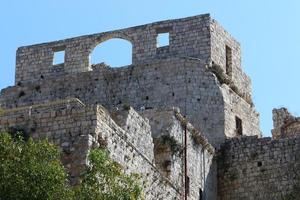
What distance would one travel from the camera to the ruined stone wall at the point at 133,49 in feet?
116

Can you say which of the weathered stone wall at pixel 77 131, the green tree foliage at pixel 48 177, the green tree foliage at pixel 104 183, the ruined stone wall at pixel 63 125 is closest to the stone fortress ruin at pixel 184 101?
the weathered stone wall at pixel 77 131

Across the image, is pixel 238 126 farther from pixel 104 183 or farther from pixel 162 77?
pixel 104 183

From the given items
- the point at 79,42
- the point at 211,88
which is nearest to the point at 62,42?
the point at 79,42

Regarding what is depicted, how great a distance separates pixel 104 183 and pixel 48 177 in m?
1.42

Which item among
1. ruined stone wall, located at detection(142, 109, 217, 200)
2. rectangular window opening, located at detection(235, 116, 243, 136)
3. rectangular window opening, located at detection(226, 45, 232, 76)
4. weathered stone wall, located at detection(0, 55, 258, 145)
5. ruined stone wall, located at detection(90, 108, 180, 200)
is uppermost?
rectangular window opening, located at detection(226, 45, 232, 76)

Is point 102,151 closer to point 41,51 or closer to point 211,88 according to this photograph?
point 211,88

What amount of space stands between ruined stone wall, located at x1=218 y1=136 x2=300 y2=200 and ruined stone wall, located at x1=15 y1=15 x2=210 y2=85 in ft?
13.1

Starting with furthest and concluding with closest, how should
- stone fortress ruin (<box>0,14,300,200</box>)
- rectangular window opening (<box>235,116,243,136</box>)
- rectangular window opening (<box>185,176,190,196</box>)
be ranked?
rectangular window opening (<box>235,116,243,136</box>) < stone fortress ruin (<box>0,14,300,200</box>) < rectangular window opening (<box>185,176,190,196</box>)

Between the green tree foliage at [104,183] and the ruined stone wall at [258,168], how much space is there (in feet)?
40.6

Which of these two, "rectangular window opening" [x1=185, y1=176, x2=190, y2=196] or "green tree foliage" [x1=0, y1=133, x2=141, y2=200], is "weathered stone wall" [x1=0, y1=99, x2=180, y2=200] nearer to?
"green tree foliage" [x1=0, y1=133, x2=141, y2=200]

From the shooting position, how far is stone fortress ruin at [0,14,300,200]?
98.5 ft

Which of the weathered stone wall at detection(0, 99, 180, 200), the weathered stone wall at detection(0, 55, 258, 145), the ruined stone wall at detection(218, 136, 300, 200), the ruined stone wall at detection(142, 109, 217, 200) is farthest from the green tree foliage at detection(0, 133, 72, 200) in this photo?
the weathered stone wall at detection(0, 55, 258, 145)

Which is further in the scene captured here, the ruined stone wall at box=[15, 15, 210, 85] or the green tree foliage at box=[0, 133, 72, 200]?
the ruined stone wall at box=[15, 15, 210, 85]

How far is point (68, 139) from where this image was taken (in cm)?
2238
